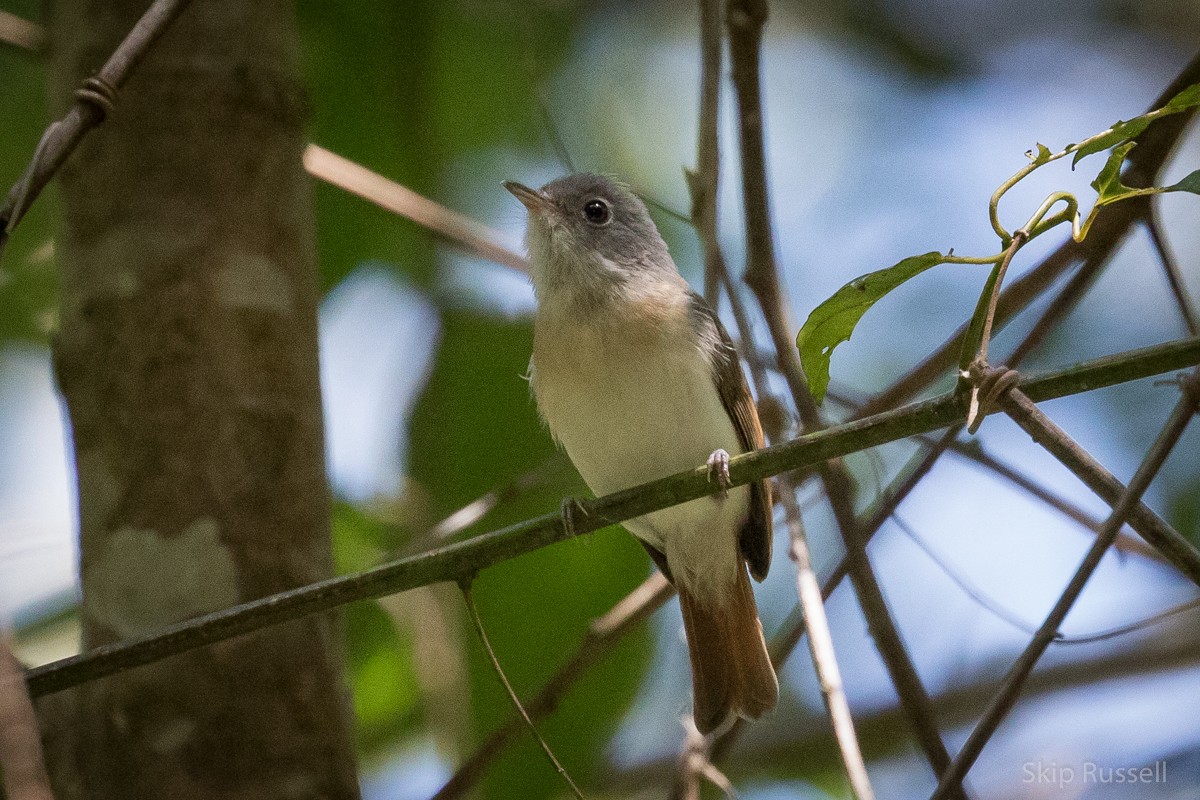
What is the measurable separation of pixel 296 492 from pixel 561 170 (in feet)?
7.25

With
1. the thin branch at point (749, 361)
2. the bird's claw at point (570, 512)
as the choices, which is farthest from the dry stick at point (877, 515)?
the bird's claw at point (570, 512)

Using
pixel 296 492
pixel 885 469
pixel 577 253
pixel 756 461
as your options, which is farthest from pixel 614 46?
pixel 756 461

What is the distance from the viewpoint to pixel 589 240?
11.5 feet

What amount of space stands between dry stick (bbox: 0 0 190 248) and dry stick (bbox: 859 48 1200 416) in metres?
1.87

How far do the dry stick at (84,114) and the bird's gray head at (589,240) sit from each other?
1360mm

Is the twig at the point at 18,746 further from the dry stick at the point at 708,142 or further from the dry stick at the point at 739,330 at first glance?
the dry stick at the point at 708,142

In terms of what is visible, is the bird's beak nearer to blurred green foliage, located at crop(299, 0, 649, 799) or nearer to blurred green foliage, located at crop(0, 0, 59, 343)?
blurred green foliage, located at crop(299, 0, 649, 799)

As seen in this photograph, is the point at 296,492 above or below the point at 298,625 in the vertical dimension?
above

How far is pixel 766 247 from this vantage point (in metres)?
2.97

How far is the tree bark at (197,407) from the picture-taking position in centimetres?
231

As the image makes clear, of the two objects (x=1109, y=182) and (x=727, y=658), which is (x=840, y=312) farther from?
(x=727, y=658)

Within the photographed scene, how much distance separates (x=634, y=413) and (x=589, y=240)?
2.49 ft

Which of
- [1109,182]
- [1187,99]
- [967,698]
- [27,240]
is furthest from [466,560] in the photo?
[27,240]

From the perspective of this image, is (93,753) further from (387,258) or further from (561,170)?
(561,170)
